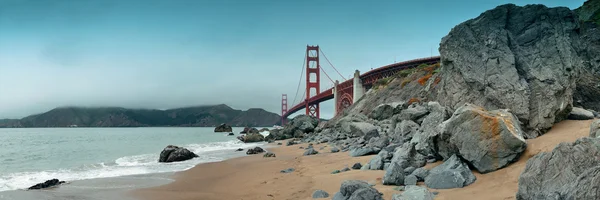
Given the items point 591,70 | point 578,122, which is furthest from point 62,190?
point 591,70

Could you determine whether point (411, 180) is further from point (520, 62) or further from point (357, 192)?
point (520, 62)

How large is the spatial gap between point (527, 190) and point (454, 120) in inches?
102

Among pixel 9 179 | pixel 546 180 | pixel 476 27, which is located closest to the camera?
pixel 546 180

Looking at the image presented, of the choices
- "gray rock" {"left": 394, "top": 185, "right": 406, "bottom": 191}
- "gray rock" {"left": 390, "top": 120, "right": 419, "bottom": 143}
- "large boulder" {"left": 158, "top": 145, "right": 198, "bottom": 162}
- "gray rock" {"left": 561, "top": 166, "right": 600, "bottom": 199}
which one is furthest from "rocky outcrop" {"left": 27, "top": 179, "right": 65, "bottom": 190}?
"gray rock" {"left": 561, "top": 166, "right": 600, "bottom": 199}

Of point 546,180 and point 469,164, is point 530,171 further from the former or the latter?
point 469,164

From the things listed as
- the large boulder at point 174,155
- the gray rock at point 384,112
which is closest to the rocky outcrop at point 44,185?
the large boulder at point 174,155

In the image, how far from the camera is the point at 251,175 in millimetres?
11648

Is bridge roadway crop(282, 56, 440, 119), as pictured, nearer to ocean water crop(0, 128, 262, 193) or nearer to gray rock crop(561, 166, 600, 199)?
ocean water crop(0, 128, 262, 193)

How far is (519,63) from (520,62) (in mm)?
34

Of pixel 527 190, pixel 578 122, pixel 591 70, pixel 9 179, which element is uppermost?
pixel 591 70

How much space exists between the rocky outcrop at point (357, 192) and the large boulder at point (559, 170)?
1.93 metres

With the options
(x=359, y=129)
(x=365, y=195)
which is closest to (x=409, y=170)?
(x=365, y=195)

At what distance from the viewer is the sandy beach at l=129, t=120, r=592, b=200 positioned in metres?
5.52

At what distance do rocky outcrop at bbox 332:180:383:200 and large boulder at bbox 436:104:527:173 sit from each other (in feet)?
6.52
